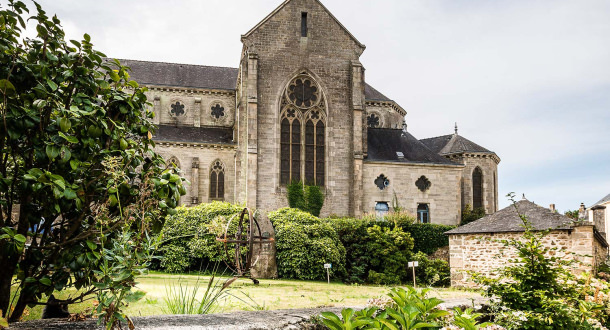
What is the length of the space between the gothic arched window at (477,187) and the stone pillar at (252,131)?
18332 millimetres

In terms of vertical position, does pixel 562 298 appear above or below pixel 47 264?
below

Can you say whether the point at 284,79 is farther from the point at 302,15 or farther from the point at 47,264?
the point at 47,264

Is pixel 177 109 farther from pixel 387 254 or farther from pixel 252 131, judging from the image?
pixel 387 254

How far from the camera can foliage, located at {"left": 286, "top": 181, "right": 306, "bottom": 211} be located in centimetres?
3047

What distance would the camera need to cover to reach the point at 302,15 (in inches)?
1273

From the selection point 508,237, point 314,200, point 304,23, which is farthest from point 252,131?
point 508,237

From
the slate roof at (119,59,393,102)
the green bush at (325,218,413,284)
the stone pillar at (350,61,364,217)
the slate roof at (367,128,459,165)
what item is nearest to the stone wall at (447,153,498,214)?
the slate roof at (367,128,459,165)

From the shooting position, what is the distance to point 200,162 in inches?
1363

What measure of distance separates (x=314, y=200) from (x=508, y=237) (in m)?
13.7

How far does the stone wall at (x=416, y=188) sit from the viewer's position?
106 feet

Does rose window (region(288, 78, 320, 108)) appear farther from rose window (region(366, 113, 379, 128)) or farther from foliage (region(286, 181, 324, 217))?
rose window (region(366, 113, 379, 128))

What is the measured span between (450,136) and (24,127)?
41070mm

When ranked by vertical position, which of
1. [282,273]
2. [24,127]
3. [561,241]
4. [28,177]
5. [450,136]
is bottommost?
[282,273]

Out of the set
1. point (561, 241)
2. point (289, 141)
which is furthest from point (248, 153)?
point (561, 241)
